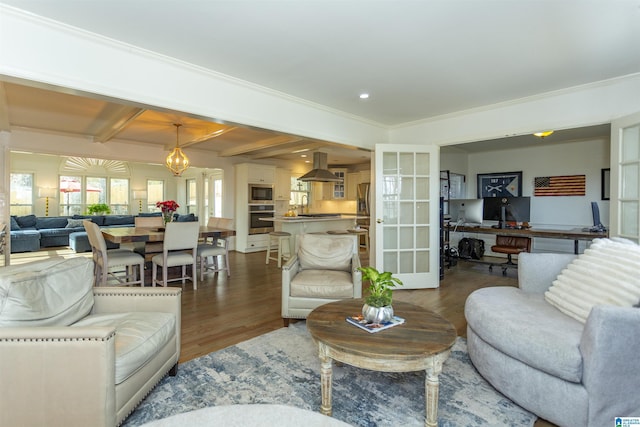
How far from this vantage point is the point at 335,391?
1968mm

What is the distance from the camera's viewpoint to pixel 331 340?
174cm

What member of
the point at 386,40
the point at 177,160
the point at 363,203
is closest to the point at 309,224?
the point at 177,160

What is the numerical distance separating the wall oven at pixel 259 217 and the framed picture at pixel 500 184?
16.4 feet

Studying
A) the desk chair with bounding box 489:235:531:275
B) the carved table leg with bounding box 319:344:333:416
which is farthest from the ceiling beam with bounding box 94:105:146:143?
the desk chair with bounding box 489:235:531:275

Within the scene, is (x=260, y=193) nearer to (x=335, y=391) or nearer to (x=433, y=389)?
(x=335, y=391)

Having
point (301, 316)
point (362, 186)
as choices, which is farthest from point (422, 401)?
point (362, 186)

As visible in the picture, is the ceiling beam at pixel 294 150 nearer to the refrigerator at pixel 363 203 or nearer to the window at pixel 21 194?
the refrigerator at pixel 363 203

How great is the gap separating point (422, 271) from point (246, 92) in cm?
333

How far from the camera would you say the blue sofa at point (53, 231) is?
731cm

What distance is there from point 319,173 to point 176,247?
3.45 m

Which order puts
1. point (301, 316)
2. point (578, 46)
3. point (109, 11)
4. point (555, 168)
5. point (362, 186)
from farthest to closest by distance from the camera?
1. point (362, 186)
2. point (555, 168)
3. point (301, 316)
4. point (578, 46)
5. point (109, 11)

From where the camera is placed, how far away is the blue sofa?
24.0 feet

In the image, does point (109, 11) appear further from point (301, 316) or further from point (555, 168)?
point (555, 168)

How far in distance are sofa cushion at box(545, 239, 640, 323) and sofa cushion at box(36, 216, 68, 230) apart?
10.6 m
